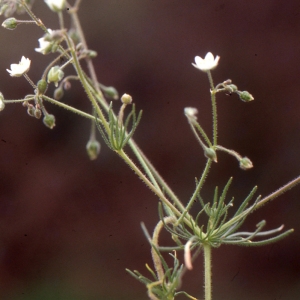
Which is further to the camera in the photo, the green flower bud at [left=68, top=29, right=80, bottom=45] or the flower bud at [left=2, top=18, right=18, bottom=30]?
the flower bud at [left=2, top=18, right=18, bottom=30]

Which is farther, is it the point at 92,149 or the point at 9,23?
the point at 9,23

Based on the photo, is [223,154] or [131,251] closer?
[223,154]

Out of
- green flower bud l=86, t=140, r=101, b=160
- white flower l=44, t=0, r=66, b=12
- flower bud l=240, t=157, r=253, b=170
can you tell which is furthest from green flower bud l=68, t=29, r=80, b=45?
flower bud l=240, t=157, r=253, b=170

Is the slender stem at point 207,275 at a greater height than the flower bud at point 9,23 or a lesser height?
lesser

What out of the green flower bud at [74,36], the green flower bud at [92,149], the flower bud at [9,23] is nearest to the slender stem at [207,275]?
the green flower bud at [92,149]

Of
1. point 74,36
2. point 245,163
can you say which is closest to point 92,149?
point 74,36

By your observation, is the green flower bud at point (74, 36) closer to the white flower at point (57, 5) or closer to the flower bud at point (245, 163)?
the white flower at point (57, 5)

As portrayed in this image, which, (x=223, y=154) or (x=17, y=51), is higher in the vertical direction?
(x=17, y=51)

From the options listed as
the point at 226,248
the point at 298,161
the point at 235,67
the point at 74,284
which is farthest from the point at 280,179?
the point at 74,284

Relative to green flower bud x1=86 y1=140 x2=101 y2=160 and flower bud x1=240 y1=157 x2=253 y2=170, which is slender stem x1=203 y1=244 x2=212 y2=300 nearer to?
flower bud x1=240 y1=157 x2=253 y2=170

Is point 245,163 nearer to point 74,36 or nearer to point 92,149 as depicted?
point 92,149

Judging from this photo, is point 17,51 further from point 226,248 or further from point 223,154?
point 226,248
